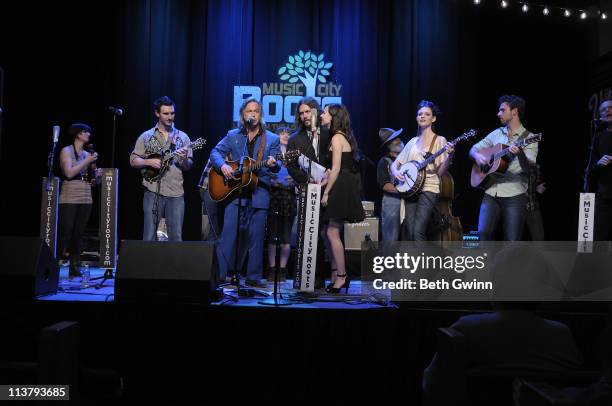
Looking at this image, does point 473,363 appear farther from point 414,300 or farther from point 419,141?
point 419,141

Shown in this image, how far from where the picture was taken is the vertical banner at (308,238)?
551cm

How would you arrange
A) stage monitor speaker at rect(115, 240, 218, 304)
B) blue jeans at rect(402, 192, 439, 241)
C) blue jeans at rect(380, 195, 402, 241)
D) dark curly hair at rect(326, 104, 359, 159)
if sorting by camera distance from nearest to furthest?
stage monitor speaker at rect(115, 240, 218, 304) → dark curly hair at rect(326, 104, 359, 159) → blue jeans at rect(402, 192, 439, 241) → blue jeans at rect(380, 195, 402, 241)

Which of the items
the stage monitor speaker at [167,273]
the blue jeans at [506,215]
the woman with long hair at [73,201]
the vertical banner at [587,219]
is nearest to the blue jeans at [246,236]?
the stage monitor speaker at [167,273]

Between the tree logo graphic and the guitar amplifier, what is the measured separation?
104 inches

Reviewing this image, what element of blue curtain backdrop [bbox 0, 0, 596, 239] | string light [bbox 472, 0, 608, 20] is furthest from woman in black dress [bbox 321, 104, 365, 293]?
string light [bbox 472, 0, 608, 20]

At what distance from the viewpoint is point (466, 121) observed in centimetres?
1014

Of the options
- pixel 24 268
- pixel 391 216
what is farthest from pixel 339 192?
pixel 24 268

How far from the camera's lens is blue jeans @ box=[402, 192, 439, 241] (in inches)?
250

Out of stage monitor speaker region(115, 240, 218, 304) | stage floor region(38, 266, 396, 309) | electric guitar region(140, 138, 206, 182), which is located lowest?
stage floor region(38, 266, 396, 309)

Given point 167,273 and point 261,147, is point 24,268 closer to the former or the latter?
point 167,273

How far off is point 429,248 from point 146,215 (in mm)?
3362

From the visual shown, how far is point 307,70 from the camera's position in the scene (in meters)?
10.1

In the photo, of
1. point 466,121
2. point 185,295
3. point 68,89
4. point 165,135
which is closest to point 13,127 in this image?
point 68,89

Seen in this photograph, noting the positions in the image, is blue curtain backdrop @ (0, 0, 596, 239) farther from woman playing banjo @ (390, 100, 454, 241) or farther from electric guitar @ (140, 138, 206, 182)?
woman playing banjo @ (390, 100, 454, 241)
